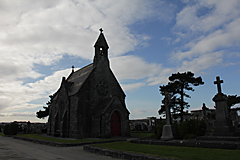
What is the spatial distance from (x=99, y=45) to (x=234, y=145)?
23373 millimetres

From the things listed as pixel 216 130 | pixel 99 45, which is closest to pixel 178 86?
pixel 99 45

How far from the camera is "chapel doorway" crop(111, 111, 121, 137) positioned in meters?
24.8

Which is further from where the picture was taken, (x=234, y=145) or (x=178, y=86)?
(x=178, y=86)

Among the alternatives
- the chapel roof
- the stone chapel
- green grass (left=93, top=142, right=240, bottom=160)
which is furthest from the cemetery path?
the chapel roof

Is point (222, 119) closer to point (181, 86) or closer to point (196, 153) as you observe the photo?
point (196, 153)

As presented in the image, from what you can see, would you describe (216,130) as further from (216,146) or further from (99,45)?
(99,45)

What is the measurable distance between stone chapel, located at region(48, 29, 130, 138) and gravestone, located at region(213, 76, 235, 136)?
13.8m

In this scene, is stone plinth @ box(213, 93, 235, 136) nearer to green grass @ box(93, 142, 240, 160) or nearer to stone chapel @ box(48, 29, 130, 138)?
green grass @ box(93, 142, 240, 160)

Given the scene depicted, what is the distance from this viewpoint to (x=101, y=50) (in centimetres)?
2923

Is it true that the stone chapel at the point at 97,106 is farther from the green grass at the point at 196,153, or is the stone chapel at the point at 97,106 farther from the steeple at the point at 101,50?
the green grass at the point at 196,153

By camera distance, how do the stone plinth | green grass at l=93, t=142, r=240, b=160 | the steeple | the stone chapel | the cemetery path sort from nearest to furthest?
green grass at l=93, t=142, r=240, b=160 → the cemetery path → the stone plinth → the stone chapel → the steeple

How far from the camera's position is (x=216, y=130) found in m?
12.3

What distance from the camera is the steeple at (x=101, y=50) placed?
92.9ft

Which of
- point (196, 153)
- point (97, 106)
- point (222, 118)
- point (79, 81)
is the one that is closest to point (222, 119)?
point (222, 118)
